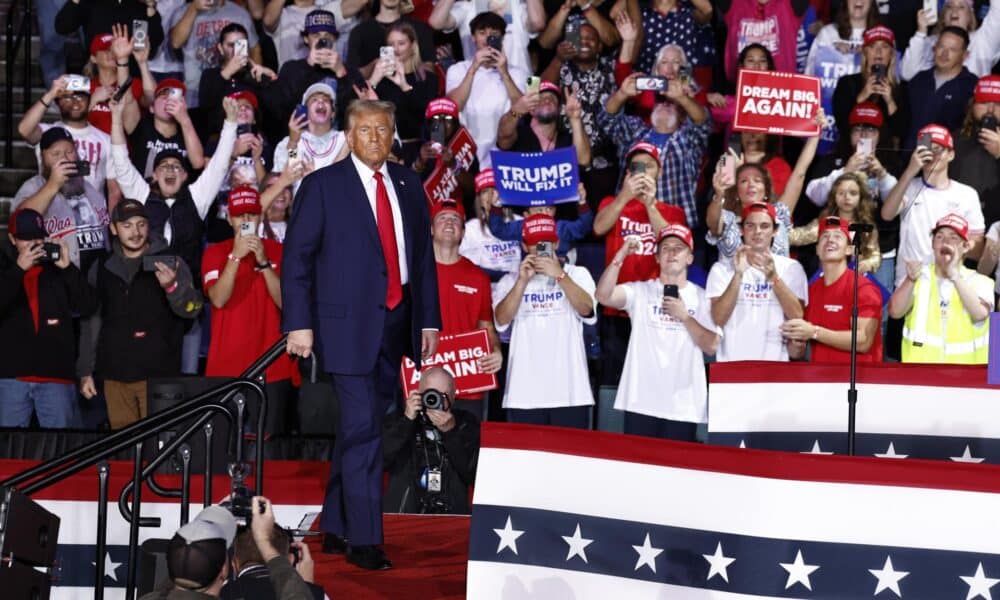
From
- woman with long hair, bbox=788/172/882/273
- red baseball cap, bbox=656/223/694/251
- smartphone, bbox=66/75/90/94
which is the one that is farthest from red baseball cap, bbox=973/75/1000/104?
smartphone, bbox=66/75/90/94

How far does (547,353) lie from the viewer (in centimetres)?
1091

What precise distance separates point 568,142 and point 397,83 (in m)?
1.41

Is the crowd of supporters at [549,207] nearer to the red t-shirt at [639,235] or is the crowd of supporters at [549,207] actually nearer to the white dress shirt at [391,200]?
the red t-shirt at [639,235]

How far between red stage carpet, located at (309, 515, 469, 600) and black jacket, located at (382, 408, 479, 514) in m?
0.46

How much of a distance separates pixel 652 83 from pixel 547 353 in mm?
2374

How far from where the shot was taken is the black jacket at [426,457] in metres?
9.09

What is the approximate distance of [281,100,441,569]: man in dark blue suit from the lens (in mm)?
7379

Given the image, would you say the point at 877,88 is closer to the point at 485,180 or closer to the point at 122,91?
the point at 485,180

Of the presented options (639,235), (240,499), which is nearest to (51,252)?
(639,235)

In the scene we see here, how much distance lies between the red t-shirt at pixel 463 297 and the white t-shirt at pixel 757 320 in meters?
1.54

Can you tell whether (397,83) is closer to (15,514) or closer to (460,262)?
(460,262)

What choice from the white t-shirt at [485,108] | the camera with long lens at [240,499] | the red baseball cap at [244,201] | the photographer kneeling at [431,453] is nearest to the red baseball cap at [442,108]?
the white t-shirt at [485,108]

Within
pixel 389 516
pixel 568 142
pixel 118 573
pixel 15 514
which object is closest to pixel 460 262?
pixel 568 142

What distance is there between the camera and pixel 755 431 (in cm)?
912
